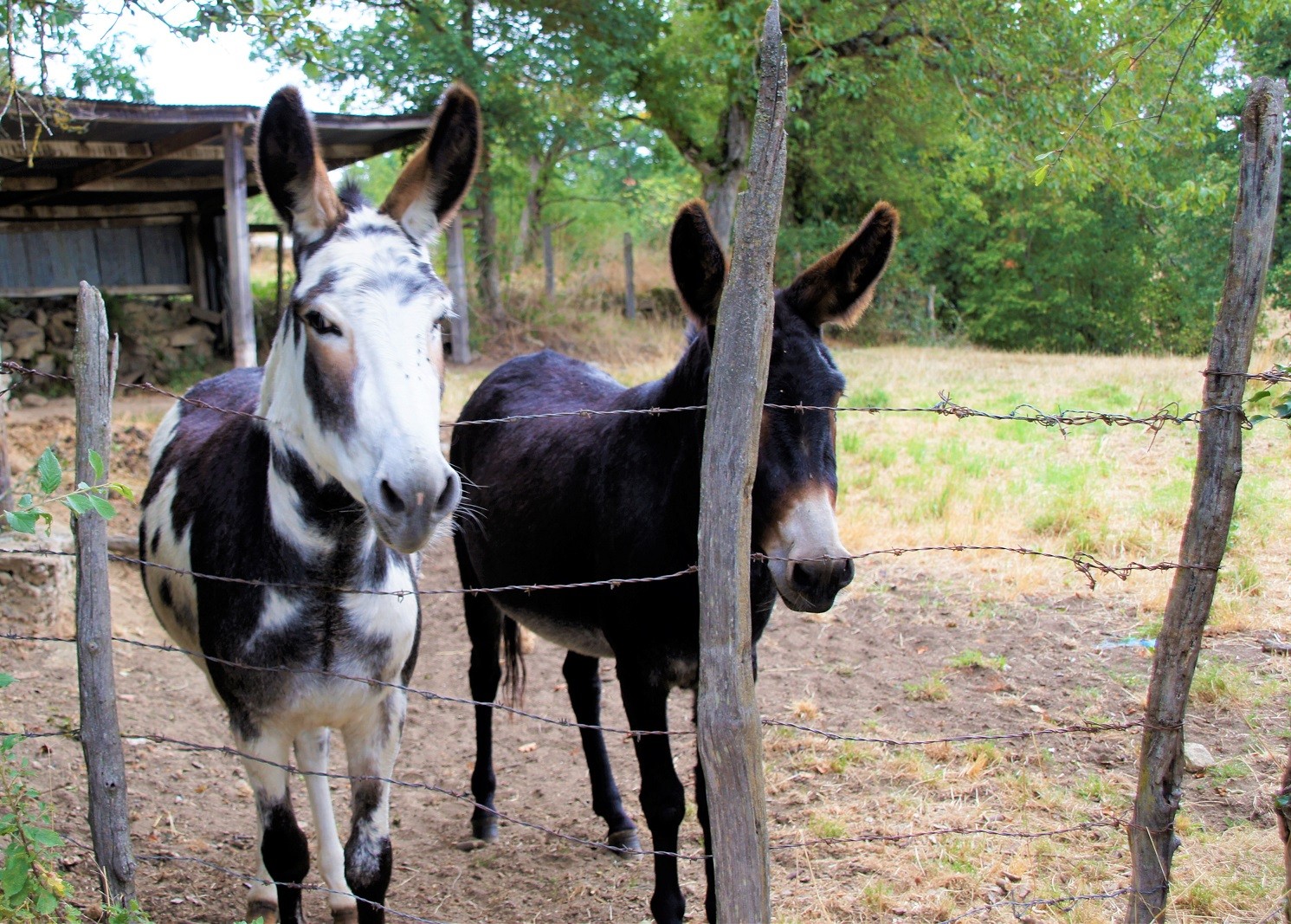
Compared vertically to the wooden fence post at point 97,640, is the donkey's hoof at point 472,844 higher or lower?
lower

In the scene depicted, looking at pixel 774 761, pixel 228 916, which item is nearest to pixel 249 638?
pixel 228 916

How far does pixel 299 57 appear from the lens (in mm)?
4895

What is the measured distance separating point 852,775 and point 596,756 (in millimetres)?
1043

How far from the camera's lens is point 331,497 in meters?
2.56

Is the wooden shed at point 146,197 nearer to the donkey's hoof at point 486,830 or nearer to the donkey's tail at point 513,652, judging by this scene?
the donkey's tail at point 513,652

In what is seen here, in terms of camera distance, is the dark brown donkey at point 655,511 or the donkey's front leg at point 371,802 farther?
the donkey's front leg at point 371,802

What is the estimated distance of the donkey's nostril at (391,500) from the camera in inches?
79.2

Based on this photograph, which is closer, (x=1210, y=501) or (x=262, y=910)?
(x=1210, y=501)

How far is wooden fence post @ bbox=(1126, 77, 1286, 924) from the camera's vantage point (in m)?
2.01

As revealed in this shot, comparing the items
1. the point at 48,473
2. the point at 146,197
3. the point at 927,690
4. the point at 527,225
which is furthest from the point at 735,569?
the point at 527,225

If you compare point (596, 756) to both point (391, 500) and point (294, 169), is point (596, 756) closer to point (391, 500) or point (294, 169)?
point (391, 500)

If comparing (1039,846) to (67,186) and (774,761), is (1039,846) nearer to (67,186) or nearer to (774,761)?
(774,761)

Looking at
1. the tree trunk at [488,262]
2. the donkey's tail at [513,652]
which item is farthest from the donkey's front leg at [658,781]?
the tree trunk at [488,262]

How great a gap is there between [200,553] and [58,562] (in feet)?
10.8
